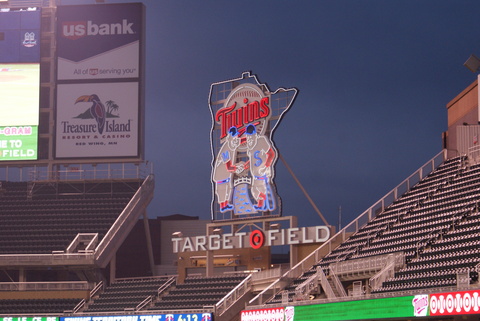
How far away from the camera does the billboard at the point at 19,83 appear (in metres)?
51.2

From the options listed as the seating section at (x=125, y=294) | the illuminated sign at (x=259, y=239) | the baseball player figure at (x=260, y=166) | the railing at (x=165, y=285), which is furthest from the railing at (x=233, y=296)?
the seating section at (x=125, y=294)

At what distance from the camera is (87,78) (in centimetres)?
5150

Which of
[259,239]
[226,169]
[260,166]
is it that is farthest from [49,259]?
[260,166]

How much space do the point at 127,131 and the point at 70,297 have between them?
9663 mm

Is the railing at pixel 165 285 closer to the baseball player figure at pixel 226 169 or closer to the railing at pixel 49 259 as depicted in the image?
the railing at pixel 49 259

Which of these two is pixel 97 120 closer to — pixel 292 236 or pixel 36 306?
pixel 36 306

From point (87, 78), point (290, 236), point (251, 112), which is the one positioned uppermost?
point (87, 78)

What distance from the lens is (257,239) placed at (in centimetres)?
4047

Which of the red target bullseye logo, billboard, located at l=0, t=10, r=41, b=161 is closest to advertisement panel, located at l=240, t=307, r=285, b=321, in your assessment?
the red target bullseye logo

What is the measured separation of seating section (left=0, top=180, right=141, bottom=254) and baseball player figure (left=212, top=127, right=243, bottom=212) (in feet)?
28.8

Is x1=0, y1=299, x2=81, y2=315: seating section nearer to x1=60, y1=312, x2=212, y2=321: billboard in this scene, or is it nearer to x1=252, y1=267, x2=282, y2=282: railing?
x1=60, y1=312, x2=212, y2=321: billboard

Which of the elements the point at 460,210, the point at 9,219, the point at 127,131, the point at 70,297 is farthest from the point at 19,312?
the point at 460,210

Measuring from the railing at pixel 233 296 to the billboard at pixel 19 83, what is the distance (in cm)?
1654

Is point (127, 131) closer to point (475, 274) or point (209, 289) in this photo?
point (209, 289)
